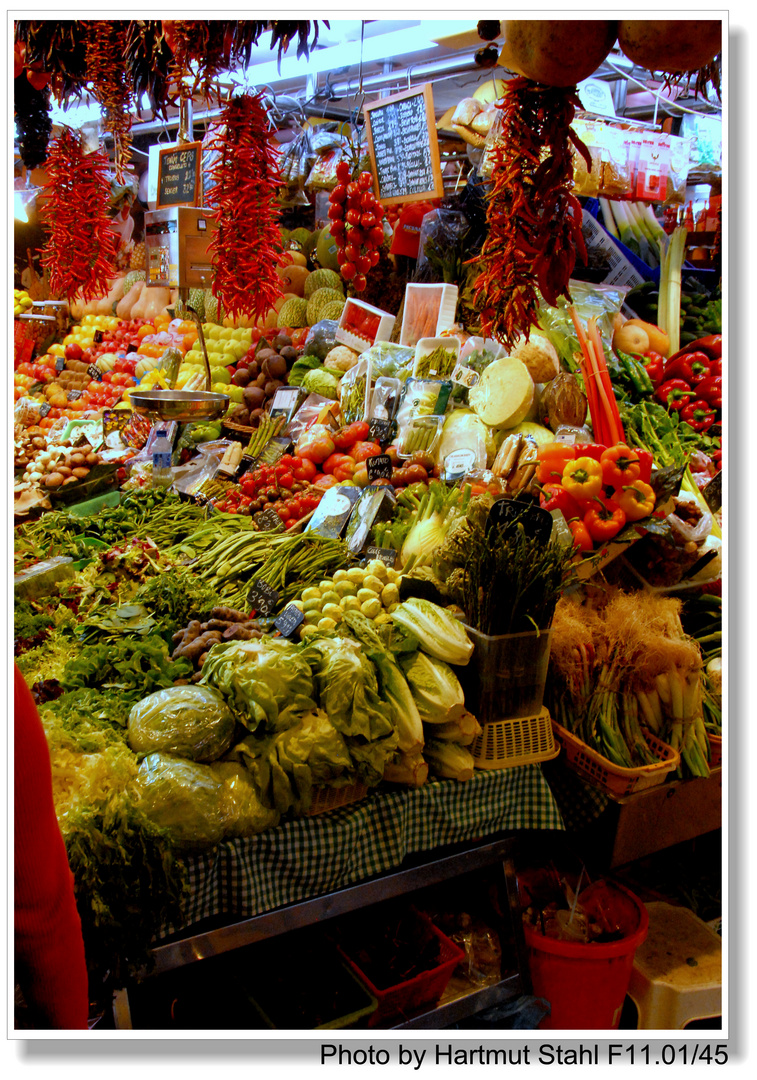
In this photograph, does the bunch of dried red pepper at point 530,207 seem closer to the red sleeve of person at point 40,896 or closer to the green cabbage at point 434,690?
the green cabbage at point 434,690

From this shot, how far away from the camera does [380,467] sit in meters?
4.09

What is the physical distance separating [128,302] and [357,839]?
24.5 feet

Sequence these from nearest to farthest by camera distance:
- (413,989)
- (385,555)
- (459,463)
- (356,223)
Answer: (413,989), (385,555), (459,463), (356,223)

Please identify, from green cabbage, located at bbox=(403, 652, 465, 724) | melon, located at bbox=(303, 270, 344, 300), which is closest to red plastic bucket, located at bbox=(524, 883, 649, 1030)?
green cabbage, located at bbox=(403, 652, 465, 724)

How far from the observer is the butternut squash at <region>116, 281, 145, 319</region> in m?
8.41

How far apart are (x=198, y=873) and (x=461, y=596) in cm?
122

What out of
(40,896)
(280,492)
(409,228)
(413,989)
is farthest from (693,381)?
(40,896)

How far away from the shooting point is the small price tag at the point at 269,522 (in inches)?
167

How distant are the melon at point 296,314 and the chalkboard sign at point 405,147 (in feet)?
4.30

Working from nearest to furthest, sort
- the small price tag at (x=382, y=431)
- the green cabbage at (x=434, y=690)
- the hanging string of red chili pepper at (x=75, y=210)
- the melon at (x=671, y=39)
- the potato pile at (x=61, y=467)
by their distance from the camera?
the melon at (x=671, y=39)
the green cabbage at (x=434, y=690)
the small price tag at (x=382, y=431)
the hanging string of red chili pepper at (x=75, y=210)
the potato pile at (x=61, y=467)

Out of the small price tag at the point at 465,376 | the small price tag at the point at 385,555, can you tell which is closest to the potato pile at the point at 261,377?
the small price tag at the point at 465,376

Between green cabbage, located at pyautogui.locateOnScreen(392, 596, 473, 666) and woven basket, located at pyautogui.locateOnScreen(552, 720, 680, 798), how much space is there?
0.57 metres

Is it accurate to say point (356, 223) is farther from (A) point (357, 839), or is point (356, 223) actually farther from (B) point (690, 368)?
(A) point (357, 839)
